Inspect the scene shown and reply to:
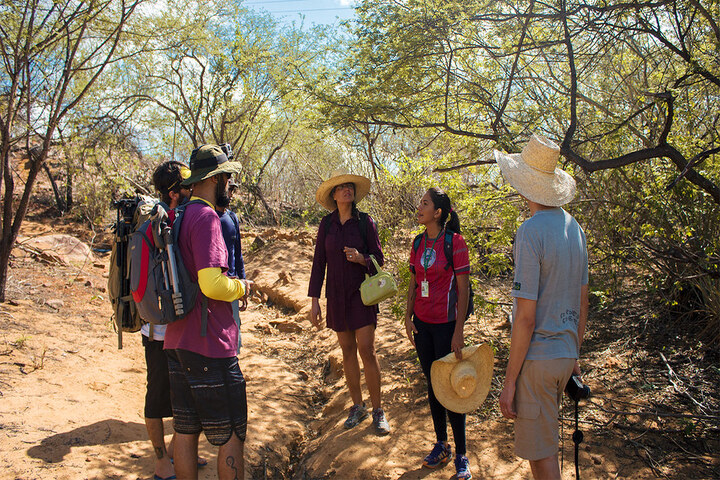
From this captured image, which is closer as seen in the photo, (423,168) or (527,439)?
(527,439)

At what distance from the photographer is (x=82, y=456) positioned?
3625 millimetres

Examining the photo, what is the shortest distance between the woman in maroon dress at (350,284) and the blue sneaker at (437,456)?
2.05 ft

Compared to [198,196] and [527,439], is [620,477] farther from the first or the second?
[198,196]

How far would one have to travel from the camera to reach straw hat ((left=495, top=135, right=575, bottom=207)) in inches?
102

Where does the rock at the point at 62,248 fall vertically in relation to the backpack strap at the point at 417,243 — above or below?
Result: above

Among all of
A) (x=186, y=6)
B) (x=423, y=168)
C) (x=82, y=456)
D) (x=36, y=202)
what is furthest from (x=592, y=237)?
(x=36, y=202)

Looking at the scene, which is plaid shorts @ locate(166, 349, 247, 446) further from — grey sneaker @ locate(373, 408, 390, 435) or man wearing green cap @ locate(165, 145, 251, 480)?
grey sneaker @ locate(373, 408, 390, 435)

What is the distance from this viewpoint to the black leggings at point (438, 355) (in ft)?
11.1

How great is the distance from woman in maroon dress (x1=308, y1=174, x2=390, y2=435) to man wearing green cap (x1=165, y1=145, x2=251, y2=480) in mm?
1429

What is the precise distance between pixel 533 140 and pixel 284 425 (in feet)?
10.7

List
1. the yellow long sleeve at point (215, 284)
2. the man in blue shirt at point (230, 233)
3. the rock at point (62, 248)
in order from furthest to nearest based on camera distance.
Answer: the rock at point (62, 248), the man in blue shirt at point (230, 233), the yellow long sleeve at point (215, 284)

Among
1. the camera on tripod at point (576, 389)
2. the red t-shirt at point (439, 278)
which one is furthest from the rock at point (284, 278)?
the camera on tripod at point (576, 389)

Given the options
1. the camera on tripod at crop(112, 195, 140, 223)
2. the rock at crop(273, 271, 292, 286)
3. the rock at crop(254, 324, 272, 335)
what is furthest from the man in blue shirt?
the rock at crop(273, 271, 292, 286)

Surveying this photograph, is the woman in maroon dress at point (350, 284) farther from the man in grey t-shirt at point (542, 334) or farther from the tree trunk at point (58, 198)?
the tree trunk at point (58, 198)
